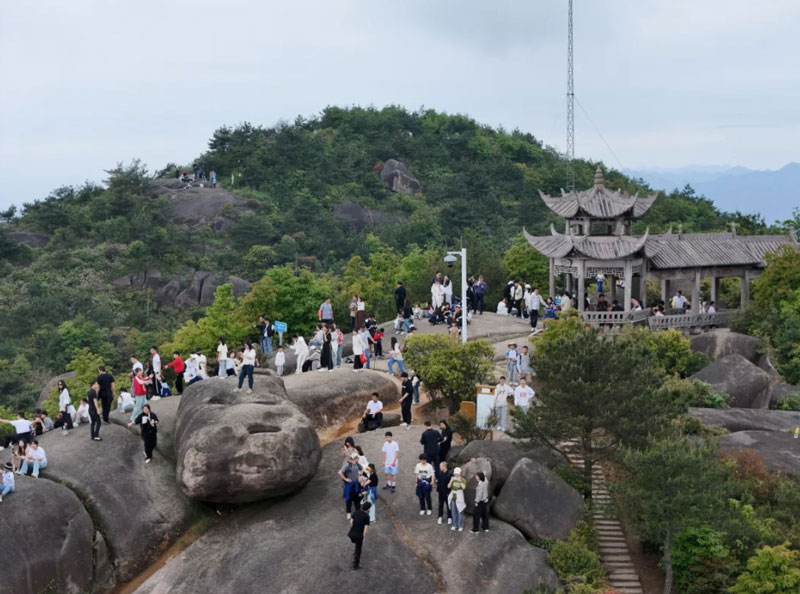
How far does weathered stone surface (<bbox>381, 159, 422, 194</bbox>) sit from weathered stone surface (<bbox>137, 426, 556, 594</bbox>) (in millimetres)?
69060

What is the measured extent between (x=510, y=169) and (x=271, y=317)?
5843 cm

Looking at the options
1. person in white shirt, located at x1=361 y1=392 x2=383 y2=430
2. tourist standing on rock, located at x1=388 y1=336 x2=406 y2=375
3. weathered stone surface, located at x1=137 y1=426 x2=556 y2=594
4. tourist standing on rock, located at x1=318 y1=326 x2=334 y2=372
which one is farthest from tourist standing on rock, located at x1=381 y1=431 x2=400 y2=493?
tourist standing on rock, located at x1=318 y1=326 x2=334 y2=372

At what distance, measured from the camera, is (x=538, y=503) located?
71.3 feet

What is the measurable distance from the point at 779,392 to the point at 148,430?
71.1 feet

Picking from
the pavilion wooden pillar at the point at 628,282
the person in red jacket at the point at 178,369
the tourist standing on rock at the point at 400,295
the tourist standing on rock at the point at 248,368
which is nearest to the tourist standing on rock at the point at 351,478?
the tourist standing on rock at the point at 248,368

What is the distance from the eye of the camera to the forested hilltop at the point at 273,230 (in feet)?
155

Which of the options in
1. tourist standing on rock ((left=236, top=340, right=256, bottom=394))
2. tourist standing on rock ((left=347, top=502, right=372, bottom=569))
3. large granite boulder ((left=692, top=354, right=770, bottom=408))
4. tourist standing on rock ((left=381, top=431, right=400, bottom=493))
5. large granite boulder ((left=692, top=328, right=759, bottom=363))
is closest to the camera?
tourist standing on rock ((left=347, top=502, right=372, bottom=569))

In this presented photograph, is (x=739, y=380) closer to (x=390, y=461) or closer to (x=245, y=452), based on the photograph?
(x=390, y=461)

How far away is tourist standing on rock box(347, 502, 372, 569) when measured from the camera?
63.7 feet

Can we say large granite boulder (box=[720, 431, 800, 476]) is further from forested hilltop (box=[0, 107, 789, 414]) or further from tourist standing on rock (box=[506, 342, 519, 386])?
forested hilltop (box=[0, 107, 789, 414])

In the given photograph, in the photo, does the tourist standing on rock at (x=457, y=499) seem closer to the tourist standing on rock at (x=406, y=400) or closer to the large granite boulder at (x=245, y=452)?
the large granite boulder at (x=245, y=452)

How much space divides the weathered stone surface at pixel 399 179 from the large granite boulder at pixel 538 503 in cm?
6913

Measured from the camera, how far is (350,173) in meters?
89.9

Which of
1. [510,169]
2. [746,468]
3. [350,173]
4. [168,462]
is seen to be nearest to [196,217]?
[350,173]
